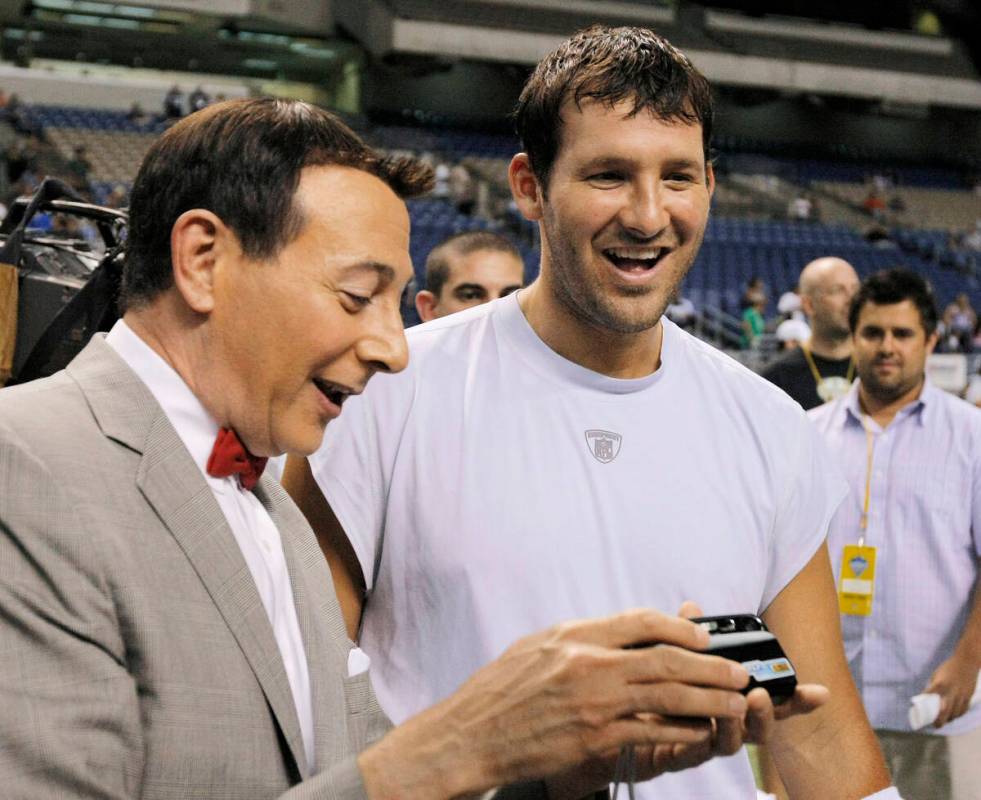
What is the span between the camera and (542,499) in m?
1.49

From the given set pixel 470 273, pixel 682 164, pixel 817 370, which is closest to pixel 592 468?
pixel 682 164

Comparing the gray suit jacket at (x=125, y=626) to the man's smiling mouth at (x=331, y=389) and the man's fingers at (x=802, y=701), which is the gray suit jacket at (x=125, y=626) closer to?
the man's smiling mouth at (x=331, y=389)

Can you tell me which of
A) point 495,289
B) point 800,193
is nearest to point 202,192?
point 495,289

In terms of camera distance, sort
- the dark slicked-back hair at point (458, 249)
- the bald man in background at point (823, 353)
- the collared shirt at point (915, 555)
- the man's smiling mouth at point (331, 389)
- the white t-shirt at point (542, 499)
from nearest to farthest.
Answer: the man's smiling mouth at point (331, 389) < the white t-shirt at point (542, 499) < the collared shirt at point (915, 555) < the dark slicked-back hair at point (458, 249) < the bald man in background at point (823, 353)

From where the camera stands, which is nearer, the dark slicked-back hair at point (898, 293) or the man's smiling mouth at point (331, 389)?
the man's smiling mouth at point (331, 389)

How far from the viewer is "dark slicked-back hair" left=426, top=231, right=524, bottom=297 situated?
3.77 meters

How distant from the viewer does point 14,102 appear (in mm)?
15859

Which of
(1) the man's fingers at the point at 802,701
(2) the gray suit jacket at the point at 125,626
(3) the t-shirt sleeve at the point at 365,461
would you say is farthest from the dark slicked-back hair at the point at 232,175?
(1) the man's fingers at the point at 802,701

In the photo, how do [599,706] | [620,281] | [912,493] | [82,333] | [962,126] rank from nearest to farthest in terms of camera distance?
1. [599,706]
2. [620,281]
3. [82,333]
4. [912,493]
5. [962,126]

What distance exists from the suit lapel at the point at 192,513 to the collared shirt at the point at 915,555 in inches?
97.8

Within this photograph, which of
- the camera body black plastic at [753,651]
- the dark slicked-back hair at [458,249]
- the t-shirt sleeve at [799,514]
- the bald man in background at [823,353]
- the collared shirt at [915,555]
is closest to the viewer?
the camera body black plastic at [753,651]

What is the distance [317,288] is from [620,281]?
51 cm

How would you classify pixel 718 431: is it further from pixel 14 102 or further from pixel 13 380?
pixel 14 102

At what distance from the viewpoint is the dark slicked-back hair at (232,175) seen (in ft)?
3.70
